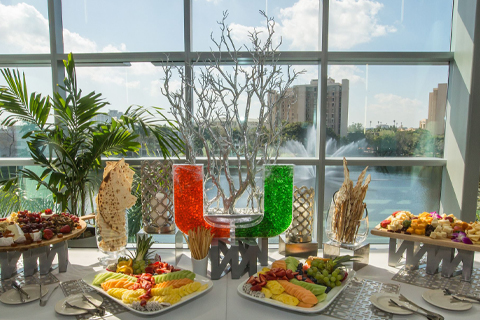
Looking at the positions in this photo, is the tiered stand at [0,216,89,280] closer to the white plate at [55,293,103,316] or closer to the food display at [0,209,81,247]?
the food display at [0,209,81,247]

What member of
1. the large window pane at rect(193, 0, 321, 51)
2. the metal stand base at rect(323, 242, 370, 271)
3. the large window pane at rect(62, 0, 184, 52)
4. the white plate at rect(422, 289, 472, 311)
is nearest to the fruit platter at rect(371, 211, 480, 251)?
the metal stand base at rect(323, 242, 370, 271)

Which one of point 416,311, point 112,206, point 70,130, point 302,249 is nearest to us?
point 416,311

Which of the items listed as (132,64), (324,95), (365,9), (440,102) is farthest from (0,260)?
(440,102)

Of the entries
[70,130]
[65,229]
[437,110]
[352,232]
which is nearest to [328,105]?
[437,110]

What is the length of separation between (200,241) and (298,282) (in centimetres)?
45

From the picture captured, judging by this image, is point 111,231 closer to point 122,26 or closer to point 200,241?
point 200,241

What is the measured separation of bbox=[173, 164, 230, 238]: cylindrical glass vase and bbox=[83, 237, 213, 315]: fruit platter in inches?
8.6

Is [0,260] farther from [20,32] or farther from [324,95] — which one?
[324,95]

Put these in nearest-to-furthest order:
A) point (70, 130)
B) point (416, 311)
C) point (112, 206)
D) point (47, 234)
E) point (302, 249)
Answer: point (416, 311) → point (47, 234) → point (112, 206) → point (302, 249) → point (70, 130)

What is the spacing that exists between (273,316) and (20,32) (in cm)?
292

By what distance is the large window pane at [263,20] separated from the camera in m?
2.58

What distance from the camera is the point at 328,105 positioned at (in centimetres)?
264

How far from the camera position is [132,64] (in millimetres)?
2664

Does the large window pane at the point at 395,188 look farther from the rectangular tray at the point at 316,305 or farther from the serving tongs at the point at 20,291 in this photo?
the serving tongs at the point at 20,291
